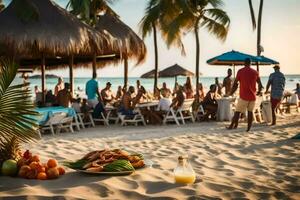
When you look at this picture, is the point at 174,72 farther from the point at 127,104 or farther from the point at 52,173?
the point at 52,173

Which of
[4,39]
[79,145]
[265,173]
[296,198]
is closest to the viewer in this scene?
[296,198]

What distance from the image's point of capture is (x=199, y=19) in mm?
15047

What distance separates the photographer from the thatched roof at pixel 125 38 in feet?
45.5

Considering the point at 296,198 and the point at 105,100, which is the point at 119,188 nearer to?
the point at 296,198

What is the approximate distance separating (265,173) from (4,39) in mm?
8026

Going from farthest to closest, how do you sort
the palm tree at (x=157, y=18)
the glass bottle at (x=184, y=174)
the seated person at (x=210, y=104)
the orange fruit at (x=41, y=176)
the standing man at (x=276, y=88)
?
the palm tree at (x=157, y=18), the seated person at (x=210, y=104), the standing man at (x=276, y=88), the orange fruit at (x=41, y=176), the glass bottle at (x=184, y=174)

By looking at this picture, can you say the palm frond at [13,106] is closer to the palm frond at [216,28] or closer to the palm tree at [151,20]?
the palm frond at [216,28]

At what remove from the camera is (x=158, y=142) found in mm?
8219

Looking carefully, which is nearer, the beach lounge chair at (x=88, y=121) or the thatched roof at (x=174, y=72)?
the beach lounge chair at (x=88, y=121)

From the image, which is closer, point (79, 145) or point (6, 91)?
point (6, 91)

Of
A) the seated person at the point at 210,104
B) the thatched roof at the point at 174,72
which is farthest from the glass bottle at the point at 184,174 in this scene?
the thatched roof at the point at 174,72

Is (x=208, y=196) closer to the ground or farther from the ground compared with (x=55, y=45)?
closer to the ground

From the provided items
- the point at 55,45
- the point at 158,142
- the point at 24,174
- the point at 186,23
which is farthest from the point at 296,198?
the point at 186,23

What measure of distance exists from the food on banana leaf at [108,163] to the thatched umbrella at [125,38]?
27.6ft
